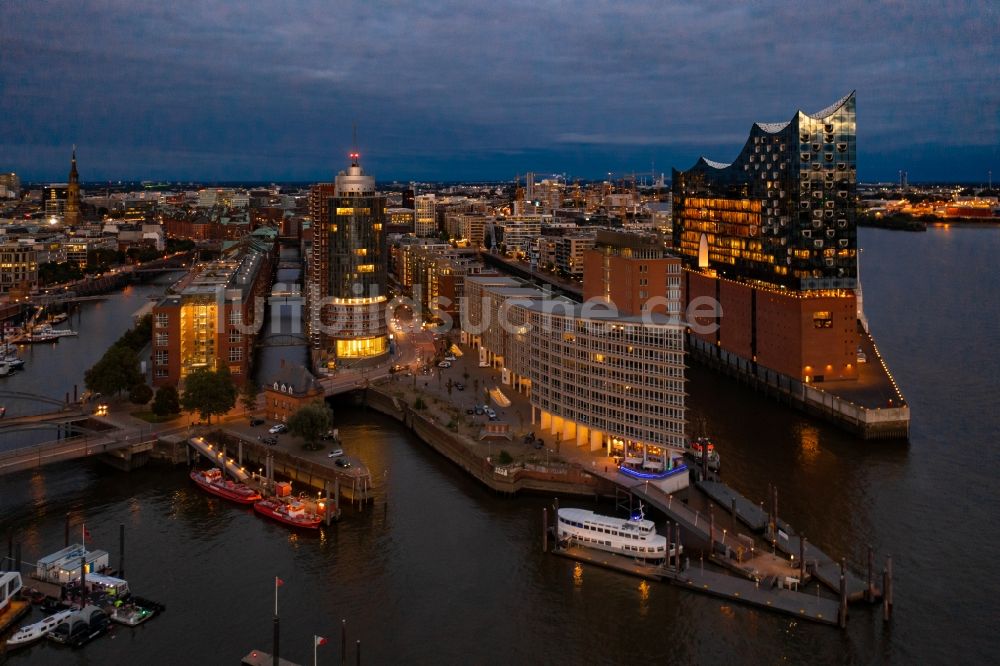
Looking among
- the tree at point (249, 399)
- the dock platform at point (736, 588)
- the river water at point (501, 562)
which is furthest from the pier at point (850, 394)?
the tree at point (249, 399)

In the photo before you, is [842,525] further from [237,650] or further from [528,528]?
[237,650]

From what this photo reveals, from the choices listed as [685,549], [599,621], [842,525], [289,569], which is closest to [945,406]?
[842,525]

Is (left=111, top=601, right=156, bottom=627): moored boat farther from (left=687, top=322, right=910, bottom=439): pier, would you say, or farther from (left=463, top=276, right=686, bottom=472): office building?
(left=687, top=322, right=910, bottom=439): pier

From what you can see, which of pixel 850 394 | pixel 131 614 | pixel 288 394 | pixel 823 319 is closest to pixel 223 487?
pixel 288 394

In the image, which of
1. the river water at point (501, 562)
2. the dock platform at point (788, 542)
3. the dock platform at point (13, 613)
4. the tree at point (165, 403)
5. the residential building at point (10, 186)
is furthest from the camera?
the residential building at point (10, 186)

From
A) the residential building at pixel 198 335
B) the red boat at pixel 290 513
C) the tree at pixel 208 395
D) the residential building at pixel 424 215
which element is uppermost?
the residential building at pixel 424 215

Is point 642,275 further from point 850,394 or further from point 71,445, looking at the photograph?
point 71,445

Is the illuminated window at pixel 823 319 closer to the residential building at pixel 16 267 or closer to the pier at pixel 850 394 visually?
the pier at pixel 850 394

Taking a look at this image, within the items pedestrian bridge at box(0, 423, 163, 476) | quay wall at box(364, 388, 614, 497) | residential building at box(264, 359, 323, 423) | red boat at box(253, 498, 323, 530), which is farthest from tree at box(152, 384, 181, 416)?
quay wall at box(364, 388, 614, 497)
